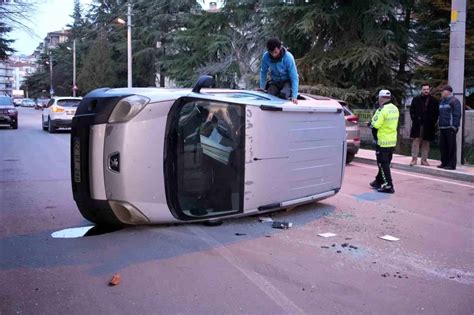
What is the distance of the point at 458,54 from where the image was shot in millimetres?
12445

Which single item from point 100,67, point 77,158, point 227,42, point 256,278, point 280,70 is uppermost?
point 100,67

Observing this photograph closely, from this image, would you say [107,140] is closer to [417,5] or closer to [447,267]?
[447,267]

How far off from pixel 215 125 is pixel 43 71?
10362cm

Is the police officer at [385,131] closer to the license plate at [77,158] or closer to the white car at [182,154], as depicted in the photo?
the white car at [182,154]

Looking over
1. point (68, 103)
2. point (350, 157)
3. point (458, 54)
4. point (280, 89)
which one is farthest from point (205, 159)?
point (68, 103)

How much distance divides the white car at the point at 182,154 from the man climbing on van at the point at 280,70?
982 millimetres

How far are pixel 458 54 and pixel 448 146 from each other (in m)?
2.26

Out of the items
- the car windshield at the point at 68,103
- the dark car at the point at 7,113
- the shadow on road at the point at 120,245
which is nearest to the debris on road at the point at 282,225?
the shadow on road at the point at 120,245

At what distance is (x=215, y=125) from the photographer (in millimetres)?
6016

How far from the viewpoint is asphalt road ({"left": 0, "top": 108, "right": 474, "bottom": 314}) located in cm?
425

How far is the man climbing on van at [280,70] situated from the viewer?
25.2 ft

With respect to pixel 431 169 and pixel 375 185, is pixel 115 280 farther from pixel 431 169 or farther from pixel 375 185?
pixel 431 169

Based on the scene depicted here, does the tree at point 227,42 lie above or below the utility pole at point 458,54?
above

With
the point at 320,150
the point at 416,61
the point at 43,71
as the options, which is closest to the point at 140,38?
the point at 416,61
